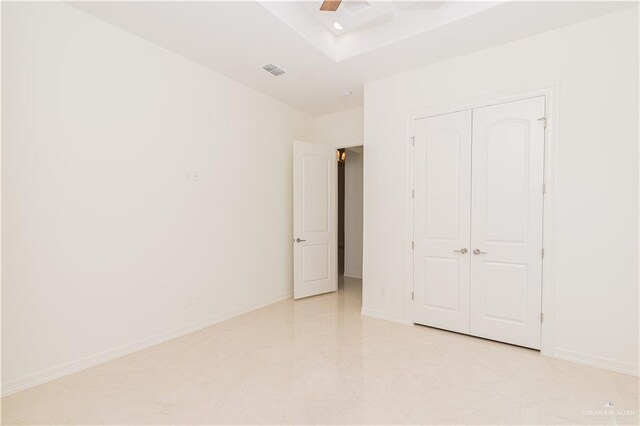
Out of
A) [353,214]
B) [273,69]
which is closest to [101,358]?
[273,69]

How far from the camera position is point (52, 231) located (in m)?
2.36

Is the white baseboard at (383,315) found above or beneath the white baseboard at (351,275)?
above

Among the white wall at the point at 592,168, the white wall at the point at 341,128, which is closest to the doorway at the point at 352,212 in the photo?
the white wall at the point at 341,128

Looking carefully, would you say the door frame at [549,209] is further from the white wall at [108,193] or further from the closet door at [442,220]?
the white wall at [108,193]

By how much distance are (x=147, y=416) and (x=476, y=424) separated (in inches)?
80.0

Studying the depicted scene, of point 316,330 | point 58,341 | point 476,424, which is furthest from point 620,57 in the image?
point 58,341

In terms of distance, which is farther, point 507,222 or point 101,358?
point 507,222

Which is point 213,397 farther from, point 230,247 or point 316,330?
point 230,247

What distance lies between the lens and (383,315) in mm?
3689

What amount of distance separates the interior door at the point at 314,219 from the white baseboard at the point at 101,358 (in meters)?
1.21

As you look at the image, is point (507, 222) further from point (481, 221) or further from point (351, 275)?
point (351, 275)

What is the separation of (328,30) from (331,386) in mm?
3260

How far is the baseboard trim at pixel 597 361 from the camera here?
2396 mm

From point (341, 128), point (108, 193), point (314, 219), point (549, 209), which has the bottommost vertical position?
point (314, 219)
